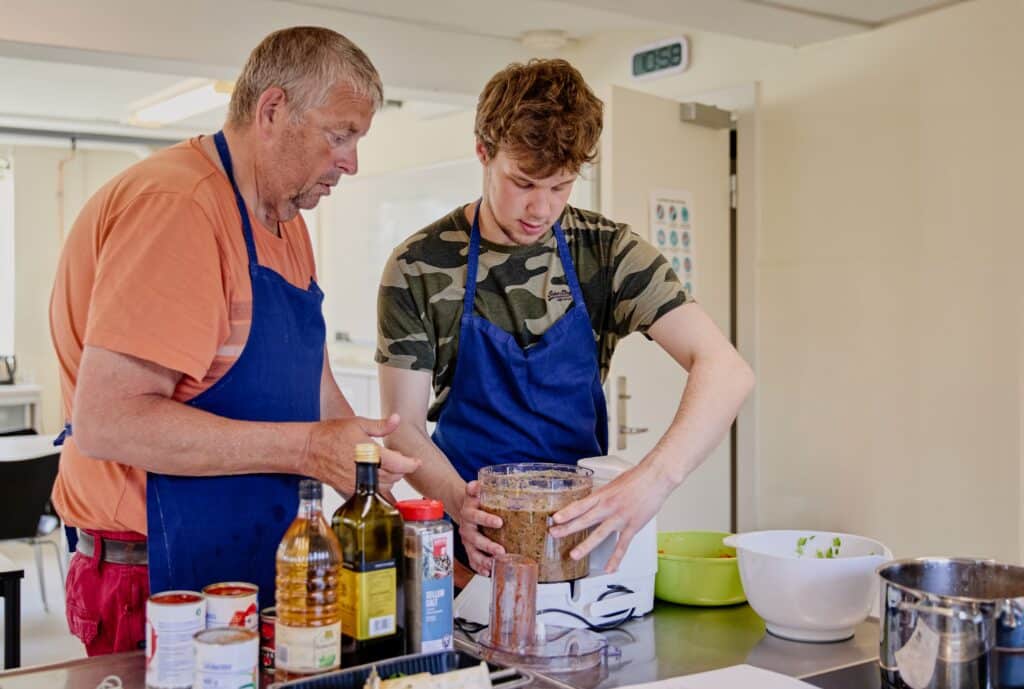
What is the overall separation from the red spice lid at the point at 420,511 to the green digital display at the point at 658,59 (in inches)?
127

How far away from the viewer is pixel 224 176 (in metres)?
1.62

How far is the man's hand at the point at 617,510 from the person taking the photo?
159 centimetres

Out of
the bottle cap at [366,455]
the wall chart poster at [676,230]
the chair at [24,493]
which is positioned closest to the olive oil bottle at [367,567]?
the bottle cap at [366,455]

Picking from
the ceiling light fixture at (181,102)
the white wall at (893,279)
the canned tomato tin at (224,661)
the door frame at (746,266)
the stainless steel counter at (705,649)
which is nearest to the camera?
the canned tomato tin at (224,661)

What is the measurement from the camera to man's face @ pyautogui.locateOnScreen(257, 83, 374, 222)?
1.61 meters

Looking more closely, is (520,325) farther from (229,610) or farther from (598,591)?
(229,610)

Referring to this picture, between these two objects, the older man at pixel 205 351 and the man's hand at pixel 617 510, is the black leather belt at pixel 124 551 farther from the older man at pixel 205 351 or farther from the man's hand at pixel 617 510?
the man's hand at pixel 617 510

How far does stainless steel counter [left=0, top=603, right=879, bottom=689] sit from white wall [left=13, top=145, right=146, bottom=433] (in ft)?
23.7

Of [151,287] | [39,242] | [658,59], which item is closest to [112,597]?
[151,287]

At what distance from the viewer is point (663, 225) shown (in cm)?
391

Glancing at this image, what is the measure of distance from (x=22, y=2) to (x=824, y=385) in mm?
2974

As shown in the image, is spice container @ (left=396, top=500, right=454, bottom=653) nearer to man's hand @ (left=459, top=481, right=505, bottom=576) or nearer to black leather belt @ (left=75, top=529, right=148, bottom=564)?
man's hand @ (left=459, top=481, right=505, bottom=576)

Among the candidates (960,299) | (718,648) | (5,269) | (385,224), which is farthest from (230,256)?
(5,269)

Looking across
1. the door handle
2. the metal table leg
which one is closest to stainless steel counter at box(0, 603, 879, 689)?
the metal table leg
